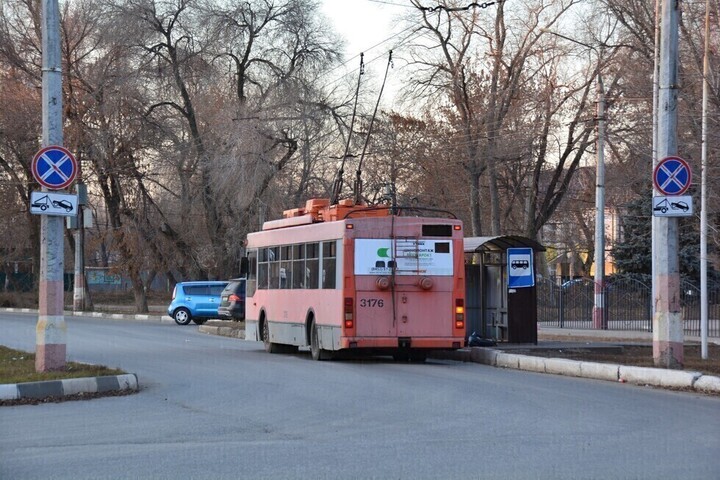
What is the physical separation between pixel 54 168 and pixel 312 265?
7.13m

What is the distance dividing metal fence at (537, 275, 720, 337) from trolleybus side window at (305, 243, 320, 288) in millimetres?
14948

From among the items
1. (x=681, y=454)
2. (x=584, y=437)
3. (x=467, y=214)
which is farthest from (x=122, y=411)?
(x=467, y=214)

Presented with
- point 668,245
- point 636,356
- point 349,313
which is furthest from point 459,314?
point 668,245

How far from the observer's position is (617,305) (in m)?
33.4

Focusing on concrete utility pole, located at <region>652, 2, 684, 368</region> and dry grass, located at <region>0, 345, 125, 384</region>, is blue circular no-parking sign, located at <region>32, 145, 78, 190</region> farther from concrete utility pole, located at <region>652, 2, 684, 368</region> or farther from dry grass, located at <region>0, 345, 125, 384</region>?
concrete utility pole, located at <region>652, 2, 684, 368</region>

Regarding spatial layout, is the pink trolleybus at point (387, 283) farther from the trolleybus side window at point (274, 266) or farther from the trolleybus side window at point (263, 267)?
the trolleybus side window at point (263, 267)

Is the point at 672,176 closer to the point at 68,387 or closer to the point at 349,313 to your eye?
the point at 349,313

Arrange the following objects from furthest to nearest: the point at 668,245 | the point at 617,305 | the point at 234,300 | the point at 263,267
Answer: the point at 234,300, the point at 617,305, the point at 263,267, the point at 668,245

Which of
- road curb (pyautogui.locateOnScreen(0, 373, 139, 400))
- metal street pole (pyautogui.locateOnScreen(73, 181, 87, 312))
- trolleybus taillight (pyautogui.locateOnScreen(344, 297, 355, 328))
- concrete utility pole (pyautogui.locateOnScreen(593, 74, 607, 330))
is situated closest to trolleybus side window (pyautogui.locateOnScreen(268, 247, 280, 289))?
trolleybus taillight (pyautogui.locateOnScreen(344, 297, 355, 328))

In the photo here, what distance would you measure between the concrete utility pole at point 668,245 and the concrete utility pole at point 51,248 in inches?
376

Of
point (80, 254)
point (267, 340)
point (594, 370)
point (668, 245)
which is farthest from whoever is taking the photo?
point (80, 254)

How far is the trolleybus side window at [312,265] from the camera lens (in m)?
20.6

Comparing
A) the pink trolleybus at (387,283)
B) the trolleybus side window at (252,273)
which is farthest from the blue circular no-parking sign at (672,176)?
the trolleybus side window at (252,273)

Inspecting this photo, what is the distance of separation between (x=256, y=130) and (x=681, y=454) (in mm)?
32161
